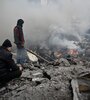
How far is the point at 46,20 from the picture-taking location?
15617mm

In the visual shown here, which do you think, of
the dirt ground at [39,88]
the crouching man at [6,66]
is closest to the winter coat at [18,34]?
the dirt ground at [39,88]

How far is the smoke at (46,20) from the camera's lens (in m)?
13.6

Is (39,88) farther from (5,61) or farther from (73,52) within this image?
(73,52)

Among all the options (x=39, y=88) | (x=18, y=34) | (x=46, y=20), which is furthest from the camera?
(x=46, y=20)

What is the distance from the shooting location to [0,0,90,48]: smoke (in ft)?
44.6

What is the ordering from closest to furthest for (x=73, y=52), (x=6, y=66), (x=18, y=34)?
(x=6, y=66) → (x=18, y=34) → (x=73, y=52)

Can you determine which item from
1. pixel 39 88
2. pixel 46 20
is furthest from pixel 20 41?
pixel 46 20

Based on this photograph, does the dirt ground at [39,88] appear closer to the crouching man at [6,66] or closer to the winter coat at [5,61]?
the crouching man at [6,66]

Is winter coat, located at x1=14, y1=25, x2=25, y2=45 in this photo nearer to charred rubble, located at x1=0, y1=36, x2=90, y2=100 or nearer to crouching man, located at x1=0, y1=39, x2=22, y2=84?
charred rubble, located at x1=0, y1=36, x2=90, y2=100

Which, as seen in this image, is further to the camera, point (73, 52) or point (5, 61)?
point (73, 52)

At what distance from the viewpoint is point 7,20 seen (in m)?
14.3

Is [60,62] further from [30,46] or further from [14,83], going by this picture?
[30,46]

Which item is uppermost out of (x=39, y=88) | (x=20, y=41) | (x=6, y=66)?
(x=20, y=41)

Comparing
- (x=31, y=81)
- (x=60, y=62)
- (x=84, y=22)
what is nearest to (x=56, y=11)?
(x=84, y=22)
